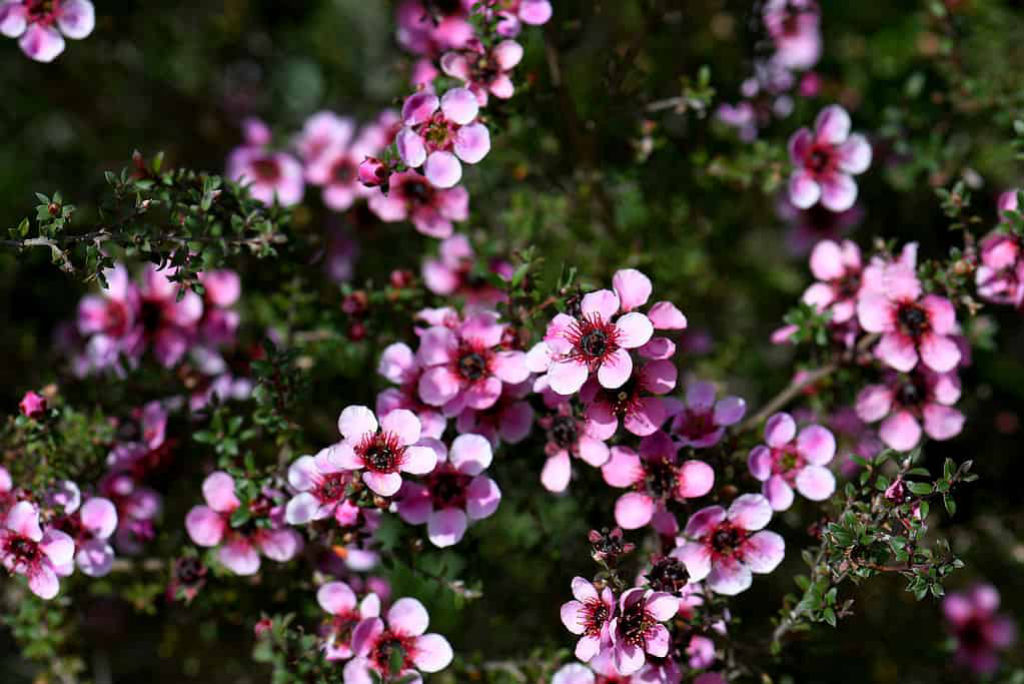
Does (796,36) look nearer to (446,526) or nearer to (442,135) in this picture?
(442,135)

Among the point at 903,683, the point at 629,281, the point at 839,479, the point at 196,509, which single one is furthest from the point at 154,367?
the point at 903,683

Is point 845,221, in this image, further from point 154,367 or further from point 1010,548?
point 154,367

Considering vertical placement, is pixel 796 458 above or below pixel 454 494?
below

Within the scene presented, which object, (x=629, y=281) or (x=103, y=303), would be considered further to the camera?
(x=103, y=303)

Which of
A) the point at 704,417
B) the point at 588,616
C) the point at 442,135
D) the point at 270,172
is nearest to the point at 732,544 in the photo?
the point at 704,417

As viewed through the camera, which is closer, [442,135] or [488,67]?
[442,135]

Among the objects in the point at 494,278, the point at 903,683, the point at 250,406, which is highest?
the point at 494,278

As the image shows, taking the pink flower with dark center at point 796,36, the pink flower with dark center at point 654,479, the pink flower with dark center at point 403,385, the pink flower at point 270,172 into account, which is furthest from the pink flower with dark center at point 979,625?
the pink flower at point 270,172
